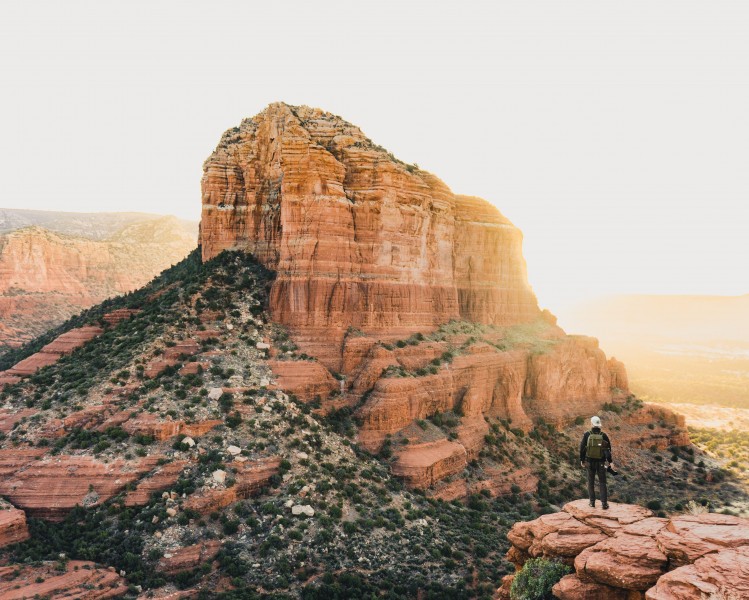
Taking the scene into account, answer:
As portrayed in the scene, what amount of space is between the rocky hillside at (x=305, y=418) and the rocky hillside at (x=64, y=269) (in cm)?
6486

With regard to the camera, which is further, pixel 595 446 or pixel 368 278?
pixel 368 278

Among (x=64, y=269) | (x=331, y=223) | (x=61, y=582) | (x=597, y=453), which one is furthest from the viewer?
(x=64, y=269)

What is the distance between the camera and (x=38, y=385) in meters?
41.5

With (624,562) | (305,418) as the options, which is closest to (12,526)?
(305,418)

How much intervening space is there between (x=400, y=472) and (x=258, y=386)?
13.5 m

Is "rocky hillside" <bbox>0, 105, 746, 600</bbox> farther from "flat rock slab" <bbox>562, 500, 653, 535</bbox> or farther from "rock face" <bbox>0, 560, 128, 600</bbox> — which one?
"flat rock slab" <bbox>562, 500, 653, 535</bbox>

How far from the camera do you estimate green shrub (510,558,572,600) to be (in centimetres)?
1789

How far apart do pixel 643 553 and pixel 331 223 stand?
3712 cm

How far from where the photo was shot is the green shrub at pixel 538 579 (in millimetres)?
17891

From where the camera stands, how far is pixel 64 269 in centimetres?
13425

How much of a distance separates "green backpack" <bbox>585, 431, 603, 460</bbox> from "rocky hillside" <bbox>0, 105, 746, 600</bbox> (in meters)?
17.9

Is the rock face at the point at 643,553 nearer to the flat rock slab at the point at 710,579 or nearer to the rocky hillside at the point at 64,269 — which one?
the flat rock slab at the point at 710,579

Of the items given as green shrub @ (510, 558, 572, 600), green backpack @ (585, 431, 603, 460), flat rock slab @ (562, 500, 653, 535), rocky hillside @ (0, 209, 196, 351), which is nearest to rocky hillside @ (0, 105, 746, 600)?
green shrub @ (510, 558, 572, 600)

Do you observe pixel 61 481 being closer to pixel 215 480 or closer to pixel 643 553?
pixel 215 480
